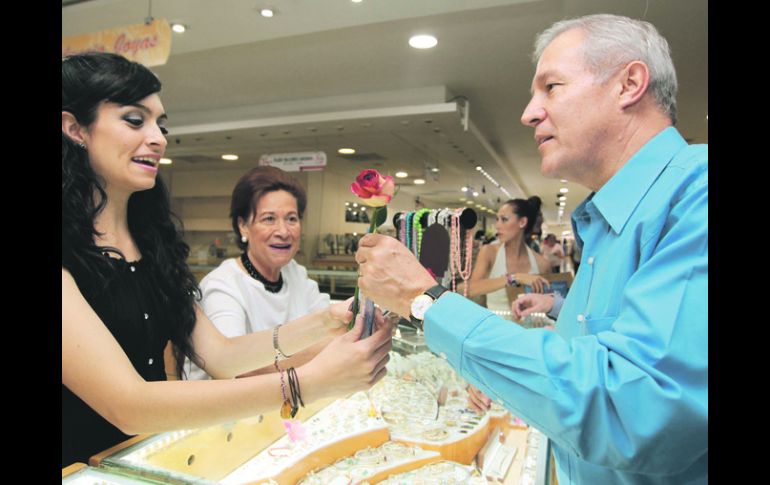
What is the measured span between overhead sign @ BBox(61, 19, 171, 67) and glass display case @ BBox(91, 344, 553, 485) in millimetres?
2599

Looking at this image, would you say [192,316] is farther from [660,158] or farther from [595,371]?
[660,158]

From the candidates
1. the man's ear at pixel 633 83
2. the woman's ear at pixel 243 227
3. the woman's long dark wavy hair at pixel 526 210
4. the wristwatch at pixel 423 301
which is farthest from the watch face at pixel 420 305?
the woman's long dark wavy hair at pixel 526 210

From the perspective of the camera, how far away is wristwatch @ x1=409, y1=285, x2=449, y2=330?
41.8 inches

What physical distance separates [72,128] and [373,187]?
881 mm

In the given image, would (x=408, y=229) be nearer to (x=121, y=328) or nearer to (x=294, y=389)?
(x=294, y=389)

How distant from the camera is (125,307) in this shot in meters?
1.40

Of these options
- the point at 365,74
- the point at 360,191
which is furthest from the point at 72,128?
the point at 365,74

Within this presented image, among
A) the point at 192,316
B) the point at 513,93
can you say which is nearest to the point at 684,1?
the point at 513,93

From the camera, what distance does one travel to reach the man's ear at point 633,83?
3.64 feet

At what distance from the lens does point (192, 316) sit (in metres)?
1.69

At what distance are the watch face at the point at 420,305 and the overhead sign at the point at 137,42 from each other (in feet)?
9.35

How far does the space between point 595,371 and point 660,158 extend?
53 centimetres

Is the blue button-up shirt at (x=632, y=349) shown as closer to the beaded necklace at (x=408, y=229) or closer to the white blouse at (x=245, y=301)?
the beaded necklace at (x=408, y=229)

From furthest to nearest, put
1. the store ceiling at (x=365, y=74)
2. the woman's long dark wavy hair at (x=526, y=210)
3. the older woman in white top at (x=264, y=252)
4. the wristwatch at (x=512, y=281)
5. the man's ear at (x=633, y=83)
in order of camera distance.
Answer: the woman's long dark wavy hair at (x=526, y=210), the store ceiling at (x=365, y=74), the wristwatch at (x=512, y=281), the older woman in white top at (x=264, y=252), the man's ear at (x=633, y=83)
